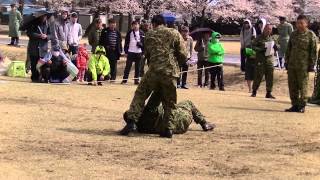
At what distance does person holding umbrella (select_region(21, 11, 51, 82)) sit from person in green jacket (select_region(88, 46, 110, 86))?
47.5 inches

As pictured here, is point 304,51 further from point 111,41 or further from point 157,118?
point 111,41

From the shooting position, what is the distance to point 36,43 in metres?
15.6

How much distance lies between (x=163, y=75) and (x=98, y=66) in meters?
7.46

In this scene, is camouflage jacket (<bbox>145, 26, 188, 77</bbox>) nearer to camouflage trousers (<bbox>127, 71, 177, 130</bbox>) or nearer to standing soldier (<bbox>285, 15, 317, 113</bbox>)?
camouflage trousers (<bbox>127, 71, 177, 130</bbox>)

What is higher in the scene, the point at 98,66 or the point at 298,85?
the point at 298,85

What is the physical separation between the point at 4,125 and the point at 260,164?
3822mm

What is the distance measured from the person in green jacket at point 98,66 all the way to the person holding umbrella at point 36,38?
47.5 inches

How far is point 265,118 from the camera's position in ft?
35.4

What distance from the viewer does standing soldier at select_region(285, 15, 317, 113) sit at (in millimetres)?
11680

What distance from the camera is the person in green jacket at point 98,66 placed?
15.6 m

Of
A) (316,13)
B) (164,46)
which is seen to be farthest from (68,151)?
(316,13)

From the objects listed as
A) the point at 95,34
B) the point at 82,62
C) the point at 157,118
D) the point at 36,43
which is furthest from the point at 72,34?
the point at 157,118

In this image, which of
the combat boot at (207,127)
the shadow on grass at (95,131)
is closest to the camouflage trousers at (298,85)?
the combat boot at (207,127)

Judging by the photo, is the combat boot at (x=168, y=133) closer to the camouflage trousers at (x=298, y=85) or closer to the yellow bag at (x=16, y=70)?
the camouflage trousers at (x=298, y=85)
